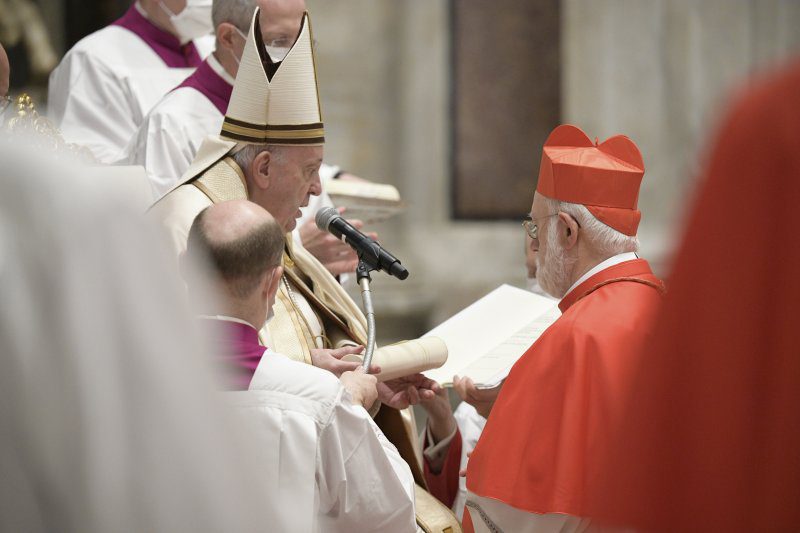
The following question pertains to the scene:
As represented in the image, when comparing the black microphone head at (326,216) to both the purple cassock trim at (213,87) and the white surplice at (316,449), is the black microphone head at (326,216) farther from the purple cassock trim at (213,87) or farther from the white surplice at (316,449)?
the purple cassock trim at (213,87)

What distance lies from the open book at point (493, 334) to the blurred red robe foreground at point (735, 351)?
224cm

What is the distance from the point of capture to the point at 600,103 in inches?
324

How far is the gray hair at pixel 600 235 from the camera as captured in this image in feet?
10.6

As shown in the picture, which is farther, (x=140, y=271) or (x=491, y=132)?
(x=491, y=132)

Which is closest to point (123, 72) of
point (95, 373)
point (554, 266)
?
point (554, 266)

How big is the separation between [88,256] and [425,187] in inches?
280

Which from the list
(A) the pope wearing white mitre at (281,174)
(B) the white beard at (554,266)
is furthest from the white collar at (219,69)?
(B) the white beard at (554,266)

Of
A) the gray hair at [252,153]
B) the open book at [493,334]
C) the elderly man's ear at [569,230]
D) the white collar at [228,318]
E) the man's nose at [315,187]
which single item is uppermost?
the gray hair at [252,153]

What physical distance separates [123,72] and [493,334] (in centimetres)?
240

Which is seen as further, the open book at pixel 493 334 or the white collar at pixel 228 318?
the open book at pixel 493 334

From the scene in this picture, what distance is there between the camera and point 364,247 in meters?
3.21

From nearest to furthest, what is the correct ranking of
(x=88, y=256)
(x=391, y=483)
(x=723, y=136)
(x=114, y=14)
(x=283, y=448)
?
(x=88, y=256), (x=723, y=136), (x=283, y=448), (x=391, y=483), (x=114, y=14)

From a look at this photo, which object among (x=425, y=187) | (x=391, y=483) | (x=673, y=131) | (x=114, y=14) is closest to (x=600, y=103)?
(x=673, y=131)

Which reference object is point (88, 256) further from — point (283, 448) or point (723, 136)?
point (283, 448)
